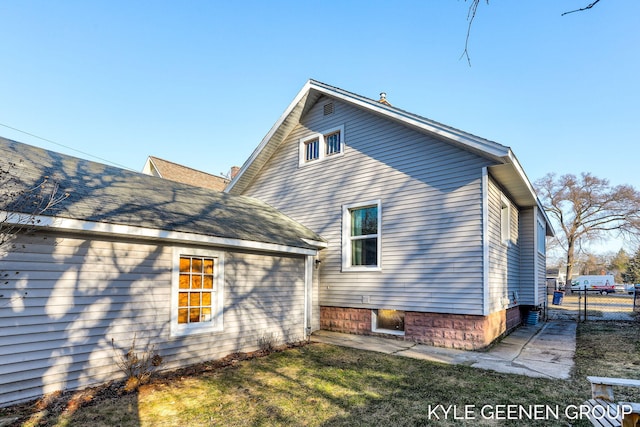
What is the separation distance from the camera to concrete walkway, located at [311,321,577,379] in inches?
248

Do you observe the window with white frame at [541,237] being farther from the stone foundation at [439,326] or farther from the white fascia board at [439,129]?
the white fascia board at [439,129]

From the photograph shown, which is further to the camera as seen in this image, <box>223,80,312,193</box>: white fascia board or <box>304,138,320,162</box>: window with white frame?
<box>304,138,320,162</box>: window with white frame

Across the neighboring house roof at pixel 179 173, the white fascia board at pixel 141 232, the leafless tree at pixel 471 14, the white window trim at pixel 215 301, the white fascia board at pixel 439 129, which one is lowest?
the white window trim at pixel 215 301

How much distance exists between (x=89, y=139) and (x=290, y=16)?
59.9 feet

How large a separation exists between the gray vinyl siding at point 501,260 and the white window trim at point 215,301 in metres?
5.89

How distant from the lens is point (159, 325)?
19.7 feet

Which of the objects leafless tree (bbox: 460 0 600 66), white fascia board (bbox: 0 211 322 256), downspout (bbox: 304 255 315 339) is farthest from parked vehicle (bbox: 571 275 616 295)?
leafless tree (bbox: 460 0 600 66)

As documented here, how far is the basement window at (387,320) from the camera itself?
945 centimetres

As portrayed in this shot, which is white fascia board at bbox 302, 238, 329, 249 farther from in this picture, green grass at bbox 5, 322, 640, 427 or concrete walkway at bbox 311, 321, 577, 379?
green grass at bbox 5, 322, 640, 427

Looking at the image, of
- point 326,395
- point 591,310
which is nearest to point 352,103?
point 326,395

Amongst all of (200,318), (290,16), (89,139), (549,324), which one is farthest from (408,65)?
(89,139)

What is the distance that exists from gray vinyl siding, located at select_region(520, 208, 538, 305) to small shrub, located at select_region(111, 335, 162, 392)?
11.0m

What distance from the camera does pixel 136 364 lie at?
550 centimetres

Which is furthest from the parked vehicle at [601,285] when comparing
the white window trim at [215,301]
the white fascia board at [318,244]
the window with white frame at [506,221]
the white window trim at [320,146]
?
the white window trim at [215,301]
